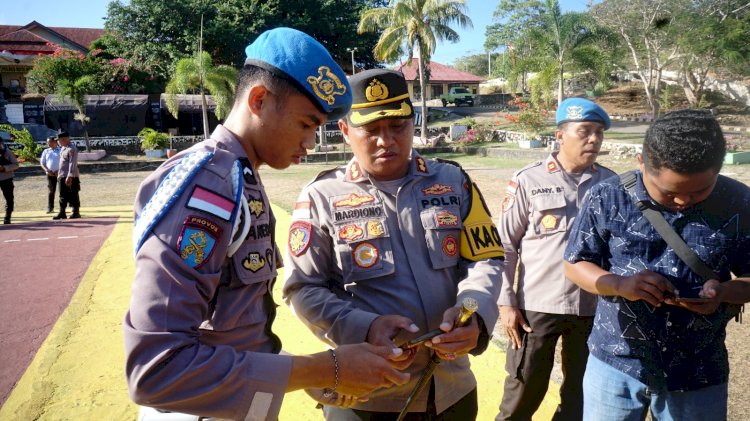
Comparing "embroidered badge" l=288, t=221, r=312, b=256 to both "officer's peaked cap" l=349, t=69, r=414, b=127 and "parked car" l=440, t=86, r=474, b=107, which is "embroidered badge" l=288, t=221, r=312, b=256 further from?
"parked car" l=440, t=86, r=474, b=107

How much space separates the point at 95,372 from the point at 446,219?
3.25 m

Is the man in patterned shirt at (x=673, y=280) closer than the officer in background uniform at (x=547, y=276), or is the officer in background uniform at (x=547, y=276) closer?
the man in patterned shirt at (x=673, y=280)

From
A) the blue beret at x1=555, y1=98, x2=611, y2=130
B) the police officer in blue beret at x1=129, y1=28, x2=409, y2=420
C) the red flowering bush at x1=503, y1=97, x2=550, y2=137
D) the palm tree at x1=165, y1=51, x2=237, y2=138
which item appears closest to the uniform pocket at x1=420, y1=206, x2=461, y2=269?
the police officer in blue beret at x1=129, y1=28, x2=409, y2=420

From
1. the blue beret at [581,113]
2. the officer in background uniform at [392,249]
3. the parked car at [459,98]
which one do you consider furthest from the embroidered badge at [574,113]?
the parked car at [459,98]

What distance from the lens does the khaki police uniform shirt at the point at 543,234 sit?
2879 millimetres

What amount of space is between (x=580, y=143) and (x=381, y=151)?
1.59m

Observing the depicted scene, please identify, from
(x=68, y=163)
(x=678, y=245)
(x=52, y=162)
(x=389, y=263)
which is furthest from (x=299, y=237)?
(x=52, y=162)

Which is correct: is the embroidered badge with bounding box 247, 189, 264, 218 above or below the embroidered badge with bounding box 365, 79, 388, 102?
below

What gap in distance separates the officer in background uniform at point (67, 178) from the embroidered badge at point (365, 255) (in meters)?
10.4

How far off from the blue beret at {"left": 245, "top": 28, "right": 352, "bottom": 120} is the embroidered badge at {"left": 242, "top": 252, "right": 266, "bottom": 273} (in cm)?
46

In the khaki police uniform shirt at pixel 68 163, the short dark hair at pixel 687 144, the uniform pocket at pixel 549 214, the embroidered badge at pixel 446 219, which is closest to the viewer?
the short dark hair at pixel 687 144

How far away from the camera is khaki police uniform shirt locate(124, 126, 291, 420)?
3.59ft

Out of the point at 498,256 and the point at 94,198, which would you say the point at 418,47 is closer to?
the point at 94,198

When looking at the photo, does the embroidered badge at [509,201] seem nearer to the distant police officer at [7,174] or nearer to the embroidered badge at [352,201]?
the embroidered badge at [352,201]
